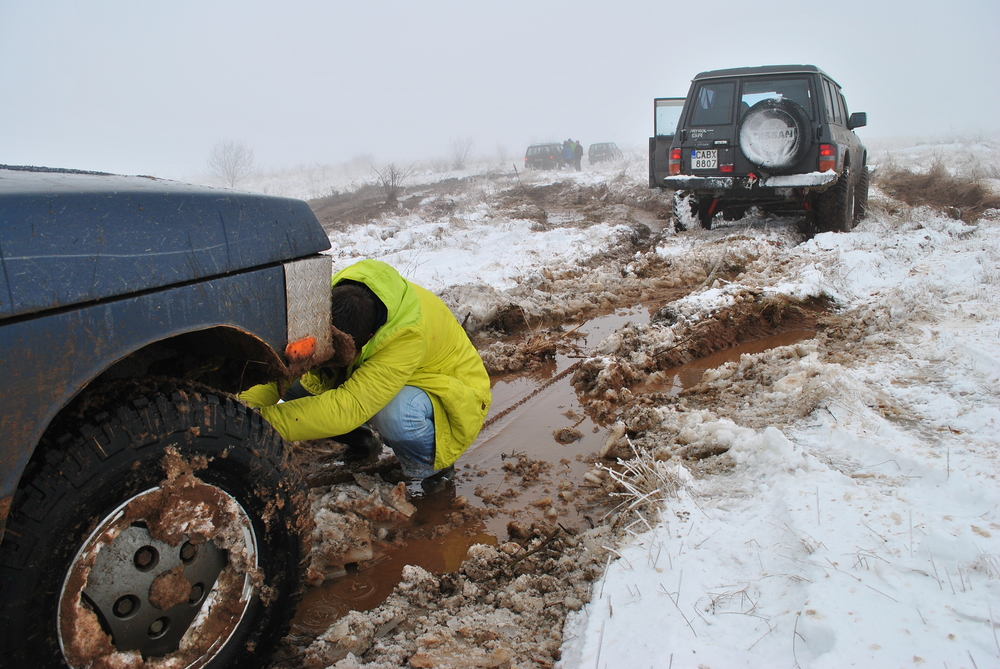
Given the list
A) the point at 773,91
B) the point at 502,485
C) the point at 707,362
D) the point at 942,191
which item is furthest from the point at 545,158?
the point at 502,485

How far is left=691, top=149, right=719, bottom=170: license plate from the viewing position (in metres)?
7.25

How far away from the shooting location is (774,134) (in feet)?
22.5

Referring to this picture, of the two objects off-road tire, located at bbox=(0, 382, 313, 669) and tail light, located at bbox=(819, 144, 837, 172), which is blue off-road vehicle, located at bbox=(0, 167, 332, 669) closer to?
off-road tire, located at bbox=(0, 382, 313, 669)

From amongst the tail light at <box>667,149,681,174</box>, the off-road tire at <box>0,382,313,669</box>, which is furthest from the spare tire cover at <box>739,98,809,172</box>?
the off-road tire at <box>0,382,313,669</box>

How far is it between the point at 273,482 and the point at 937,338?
12.5 ft

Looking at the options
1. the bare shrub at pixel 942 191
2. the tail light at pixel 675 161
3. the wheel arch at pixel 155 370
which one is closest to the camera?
the wheel arch at pixel 155 370

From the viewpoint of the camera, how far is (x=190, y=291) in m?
1.36

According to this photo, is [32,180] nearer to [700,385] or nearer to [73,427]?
[73,427]

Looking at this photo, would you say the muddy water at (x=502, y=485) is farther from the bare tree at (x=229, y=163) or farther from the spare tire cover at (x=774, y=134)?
the bare tree at (x=229, y=163)

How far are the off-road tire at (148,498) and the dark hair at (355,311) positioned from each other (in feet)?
2.15

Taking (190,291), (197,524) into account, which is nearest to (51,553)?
(197,524)

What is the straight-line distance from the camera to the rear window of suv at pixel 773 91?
7.10m

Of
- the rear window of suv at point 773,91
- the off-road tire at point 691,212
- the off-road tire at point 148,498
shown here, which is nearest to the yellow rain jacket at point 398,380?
the off-road tire at point 148,498

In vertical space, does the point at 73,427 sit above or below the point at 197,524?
above
